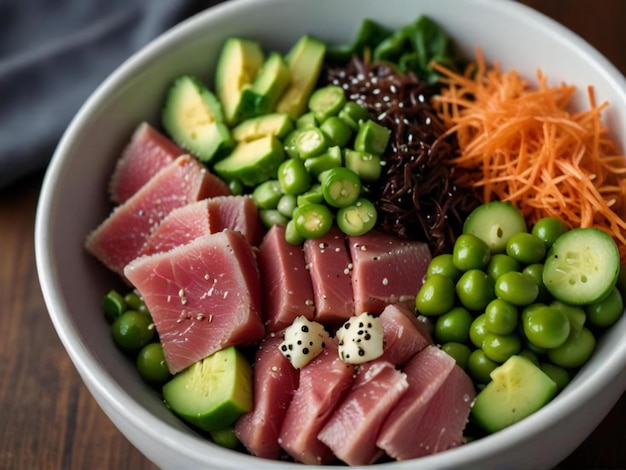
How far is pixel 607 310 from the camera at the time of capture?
250cm

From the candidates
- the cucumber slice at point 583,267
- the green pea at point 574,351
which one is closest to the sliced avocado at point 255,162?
the cucumber slice at point 583,267

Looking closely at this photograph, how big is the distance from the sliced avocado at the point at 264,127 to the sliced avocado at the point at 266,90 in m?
0.04

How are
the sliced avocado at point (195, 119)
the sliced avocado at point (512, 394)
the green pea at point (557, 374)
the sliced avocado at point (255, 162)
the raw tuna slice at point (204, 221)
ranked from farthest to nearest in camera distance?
1. the sliced avocado at point (195, 119)
2. the sliced avocado at point (255, 162)
3. the raw tuna slice at point (204, 221)
4. the green pea at point (557, 374)
5. the sliced avocado at point (512, 394)

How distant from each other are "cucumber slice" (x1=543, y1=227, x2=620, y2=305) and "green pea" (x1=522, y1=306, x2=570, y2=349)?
0.34 ft

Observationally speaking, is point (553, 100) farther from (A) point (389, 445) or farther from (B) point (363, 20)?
(A) point (389, 445)

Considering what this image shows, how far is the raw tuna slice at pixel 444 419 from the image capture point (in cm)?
231

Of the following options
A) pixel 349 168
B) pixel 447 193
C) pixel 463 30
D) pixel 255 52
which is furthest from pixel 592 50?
pixel 255 52

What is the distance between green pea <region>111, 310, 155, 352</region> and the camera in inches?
108

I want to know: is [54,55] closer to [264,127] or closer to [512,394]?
[264,127]

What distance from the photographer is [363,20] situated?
3346 mm

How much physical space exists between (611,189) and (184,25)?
5.77 feet

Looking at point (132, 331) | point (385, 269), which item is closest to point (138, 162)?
point (132, 331)

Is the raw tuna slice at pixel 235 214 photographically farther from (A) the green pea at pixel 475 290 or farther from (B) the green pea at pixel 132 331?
(A) the green pea at pixel 475 290

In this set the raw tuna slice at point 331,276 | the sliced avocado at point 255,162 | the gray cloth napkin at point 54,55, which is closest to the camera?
the raw tuna slice at point 331,276
